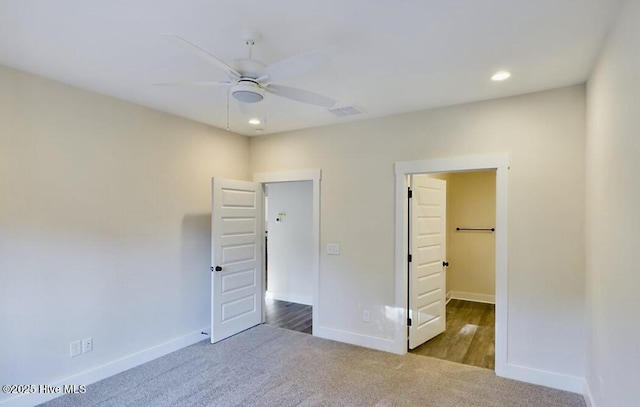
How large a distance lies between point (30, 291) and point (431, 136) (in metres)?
4.00

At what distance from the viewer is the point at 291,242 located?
624 centimetres

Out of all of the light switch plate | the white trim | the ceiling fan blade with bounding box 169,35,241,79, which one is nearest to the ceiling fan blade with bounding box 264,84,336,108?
the ceiling fan blade with bounding box 169,35,241,79

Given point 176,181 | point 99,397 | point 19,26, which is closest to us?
point 19,26

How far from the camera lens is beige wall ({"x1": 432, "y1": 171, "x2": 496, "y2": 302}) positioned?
20.2 ft

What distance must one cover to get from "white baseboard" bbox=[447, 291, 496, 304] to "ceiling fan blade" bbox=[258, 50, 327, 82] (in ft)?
18.9

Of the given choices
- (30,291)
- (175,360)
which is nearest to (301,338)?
(175,360)

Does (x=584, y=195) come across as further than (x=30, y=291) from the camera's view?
Yes

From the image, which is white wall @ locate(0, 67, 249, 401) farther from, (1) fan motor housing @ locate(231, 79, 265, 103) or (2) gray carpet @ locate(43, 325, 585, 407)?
(1) fan motor housing @ locate(231, 79, 265, 103)

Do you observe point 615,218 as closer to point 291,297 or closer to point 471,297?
point 471,297

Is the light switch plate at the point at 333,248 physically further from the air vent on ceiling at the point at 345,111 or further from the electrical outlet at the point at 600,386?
the electrical outlet at the point at 600,386

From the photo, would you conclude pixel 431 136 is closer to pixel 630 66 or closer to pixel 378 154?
pixel 378 154

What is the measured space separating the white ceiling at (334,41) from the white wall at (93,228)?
437mm

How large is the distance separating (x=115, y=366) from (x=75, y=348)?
456 millimetres

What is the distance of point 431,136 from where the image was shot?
368cm
